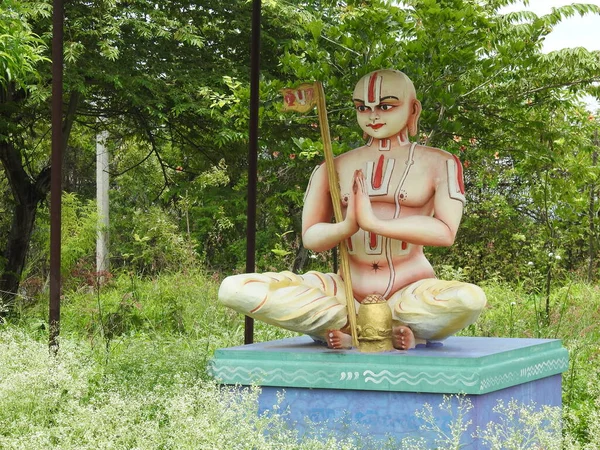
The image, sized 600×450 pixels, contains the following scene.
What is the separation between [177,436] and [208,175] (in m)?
9.98

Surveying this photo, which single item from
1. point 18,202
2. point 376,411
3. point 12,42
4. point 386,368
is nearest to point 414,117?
point 386,368

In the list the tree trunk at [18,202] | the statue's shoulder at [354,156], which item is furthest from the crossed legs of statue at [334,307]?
the tree trunk at [18,202]

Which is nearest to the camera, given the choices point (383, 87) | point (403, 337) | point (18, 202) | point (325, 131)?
point (403, 337)

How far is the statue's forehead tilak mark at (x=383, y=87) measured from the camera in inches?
196

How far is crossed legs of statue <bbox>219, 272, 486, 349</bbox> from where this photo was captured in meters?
4.45

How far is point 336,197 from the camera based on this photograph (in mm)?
4926

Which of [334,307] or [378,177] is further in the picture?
[378,177]

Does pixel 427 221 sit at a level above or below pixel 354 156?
below

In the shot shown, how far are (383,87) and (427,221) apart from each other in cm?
79

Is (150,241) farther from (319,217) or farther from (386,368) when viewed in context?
(386,368)

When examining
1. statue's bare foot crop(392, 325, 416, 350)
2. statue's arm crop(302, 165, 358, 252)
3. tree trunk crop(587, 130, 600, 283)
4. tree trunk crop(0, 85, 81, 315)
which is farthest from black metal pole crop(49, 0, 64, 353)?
tree trunk crop(587, 130, 600, 283)

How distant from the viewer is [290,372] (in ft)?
14.8

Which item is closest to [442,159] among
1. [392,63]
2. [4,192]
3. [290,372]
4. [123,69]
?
[290,372]

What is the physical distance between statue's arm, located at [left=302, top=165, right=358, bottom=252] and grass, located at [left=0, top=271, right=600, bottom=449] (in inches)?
33.8
